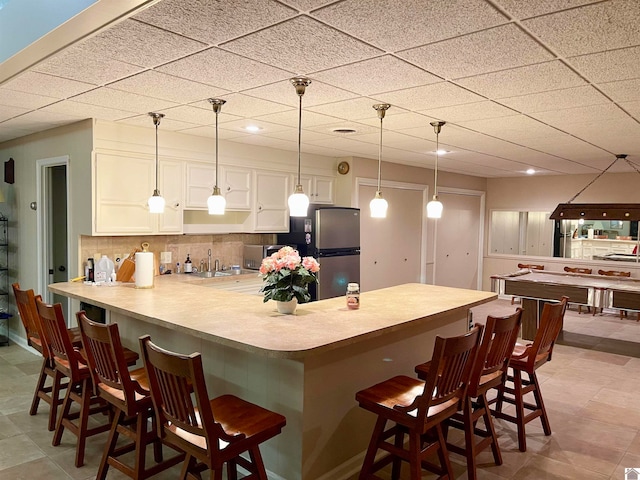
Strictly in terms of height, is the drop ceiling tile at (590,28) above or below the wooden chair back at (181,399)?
above

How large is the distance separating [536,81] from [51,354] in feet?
11.2

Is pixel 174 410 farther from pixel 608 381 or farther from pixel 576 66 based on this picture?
pixel 608 381

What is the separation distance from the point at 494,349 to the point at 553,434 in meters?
1.16

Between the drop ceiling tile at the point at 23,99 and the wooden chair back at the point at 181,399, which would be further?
the drop ceiling tile at the point at 23,99

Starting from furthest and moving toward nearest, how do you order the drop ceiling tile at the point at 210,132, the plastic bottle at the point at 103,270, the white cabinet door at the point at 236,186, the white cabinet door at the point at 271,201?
the white cabinet door at the point at 271,201, the white cabinet door at the point at 236,186, the drop ceiling tile at the point at 210,132, the plastic bottle at the point at 103,270

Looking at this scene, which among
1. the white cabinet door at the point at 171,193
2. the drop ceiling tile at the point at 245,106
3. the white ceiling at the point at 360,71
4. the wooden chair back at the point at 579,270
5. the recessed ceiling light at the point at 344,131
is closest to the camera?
the white ceiling at the point at 360,71

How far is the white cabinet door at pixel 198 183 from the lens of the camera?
4875 millimetres

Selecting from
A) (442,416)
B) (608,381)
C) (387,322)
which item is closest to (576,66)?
(387,322)

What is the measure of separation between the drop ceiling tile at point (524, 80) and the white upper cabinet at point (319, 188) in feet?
10.6

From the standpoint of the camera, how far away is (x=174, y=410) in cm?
207

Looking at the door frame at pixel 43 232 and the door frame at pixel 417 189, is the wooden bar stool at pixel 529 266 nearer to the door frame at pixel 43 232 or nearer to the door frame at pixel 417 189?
the door frame at pixel 417 189

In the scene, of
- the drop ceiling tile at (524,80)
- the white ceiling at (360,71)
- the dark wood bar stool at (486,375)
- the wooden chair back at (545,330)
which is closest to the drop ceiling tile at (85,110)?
the white ceiling at (360,71)

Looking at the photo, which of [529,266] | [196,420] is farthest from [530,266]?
[196,420]

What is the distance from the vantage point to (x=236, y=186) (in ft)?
17.3
